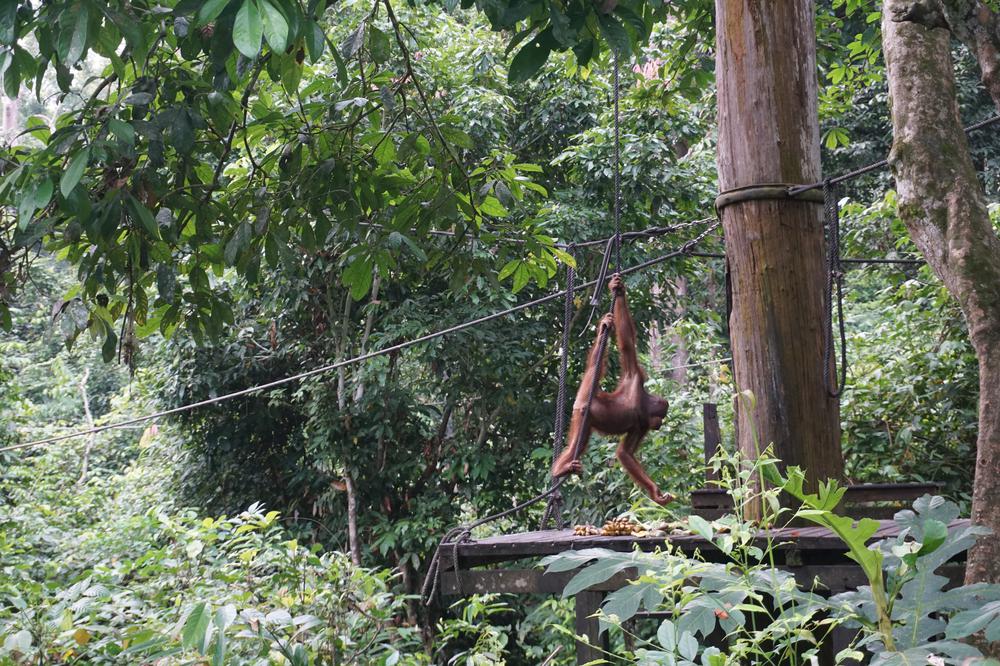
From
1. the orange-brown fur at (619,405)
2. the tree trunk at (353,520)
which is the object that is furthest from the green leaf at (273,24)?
the tree trunk at (353,520)

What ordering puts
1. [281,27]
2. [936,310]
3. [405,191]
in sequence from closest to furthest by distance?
[281,27] < [405,191] < [936,310]

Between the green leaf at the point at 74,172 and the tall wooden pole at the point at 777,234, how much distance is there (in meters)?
1.65

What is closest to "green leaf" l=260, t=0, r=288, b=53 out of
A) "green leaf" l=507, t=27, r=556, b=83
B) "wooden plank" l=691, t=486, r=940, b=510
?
"green leaf" l=507, t=27, r=556, b=83

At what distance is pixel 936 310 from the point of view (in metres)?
5.68

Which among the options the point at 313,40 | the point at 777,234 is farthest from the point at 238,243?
the point at 777,234

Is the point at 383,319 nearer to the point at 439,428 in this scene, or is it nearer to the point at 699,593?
the point at 439,428

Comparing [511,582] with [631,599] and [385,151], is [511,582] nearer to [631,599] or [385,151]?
[385,151]

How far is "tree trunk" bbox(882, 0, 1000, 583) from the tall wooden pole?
0.86ft

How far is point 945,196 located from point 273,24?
184 centimetres

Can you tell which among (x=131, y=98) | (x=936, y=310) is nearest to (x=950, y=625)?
(x=131, y=98)

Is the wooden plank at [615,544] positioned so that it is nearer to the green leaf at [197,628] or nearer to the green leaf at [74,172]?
the green leaf at [197,628]

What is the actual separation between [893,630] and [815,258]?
1726 millimetres

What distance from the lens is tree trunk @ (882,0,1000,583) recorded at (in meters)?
2.37

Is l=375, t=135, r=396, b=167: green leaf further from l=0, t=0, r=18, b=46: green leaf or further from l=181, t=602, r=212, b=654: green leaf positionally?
l=181, t=602, r=212, b=654: green leaf
